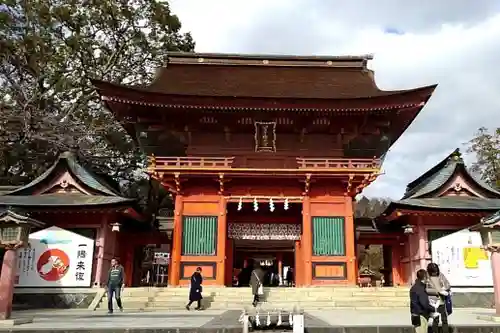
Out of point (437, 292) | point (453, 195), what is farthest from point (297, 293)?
point (437, 292)

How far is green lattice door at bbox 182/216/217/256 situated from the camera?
61.5 ft

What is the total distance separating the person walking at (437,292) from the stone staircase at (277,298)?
7.73m

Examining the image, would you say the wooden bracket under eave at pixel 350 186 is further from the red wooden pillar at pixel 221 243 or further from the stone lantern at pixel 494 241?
the stone lantern at pixel 494 241

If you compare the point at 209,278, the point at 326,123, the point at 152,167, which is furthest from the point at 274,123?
the point at 209,278

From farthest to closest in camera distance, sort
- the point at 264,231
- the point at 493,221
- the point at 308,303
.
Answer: the point at 264,231 < the point at 308,303 < the point at 493,221

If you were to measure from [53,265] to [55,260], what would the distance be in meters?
0.19

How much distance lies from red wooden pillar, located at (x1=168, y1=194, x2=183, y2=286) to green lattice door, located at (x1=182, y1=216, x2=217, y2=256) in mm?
173

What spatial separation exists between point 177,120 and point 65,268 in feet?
25.3

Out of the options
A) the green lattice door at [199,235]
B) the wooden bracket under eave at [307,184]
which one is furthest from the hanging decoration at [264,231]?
the wooden bracket under eave at [307,184]

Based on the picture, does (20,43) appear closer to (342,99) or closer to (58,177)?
(58,177)

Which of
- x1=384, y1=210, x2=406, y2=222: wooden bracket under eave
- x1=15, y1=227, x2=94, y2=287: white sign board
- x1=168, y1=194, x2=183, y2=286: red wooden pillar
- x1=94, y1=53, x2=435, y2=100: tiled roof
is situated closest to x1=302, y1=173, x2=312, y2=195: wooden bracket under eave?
x1=384, y1=210, x2=406, y2=222: wooden bracket under eave

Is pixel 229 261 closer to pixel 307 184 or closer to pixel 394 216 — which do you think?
pixel 307 184

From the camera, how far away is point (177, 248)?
61.2 ft

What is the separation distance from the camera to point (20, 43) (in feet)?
85.4
